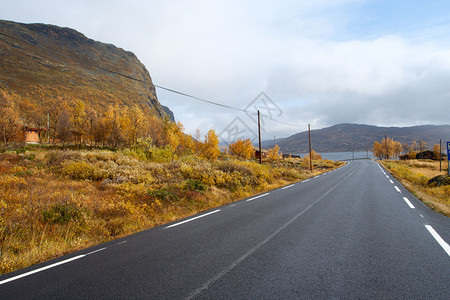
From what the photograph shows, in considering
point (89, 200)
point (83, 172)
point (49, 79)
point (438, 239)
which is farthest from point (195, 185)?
point (49, 79)

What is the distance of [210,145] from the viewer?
176ft

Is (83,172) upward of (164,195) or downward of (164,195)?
upward

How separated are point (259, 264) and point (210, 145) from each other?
50.1 meters

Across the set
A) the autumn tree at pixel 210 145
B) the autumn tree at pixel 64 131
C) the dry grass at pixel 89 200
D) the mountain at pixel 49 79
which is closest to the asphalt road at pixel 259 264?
the dry grass at pixel 89 200

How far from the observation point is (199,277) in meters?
3.40

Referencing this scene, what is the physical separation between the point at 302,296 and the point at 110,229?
5.31m

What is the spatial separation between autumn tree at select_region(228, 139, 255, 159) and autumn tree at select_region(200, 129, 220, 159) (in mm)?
18685

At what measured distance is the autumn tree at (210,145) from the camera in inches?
2079

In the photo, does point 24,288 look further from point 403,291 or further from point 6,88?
point 6,88

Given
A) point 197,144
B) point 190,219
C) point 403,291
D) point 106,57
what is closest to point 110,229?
point 190,219

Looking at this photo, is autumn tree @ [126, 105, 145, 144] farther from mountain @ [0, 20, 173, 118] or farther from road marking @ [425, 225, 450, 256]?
road marking @ [425, 225, 450, 256]

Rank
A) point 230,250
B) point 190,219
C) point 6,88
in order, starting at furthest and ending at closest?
point 6,88
point 190,219
point 230,250

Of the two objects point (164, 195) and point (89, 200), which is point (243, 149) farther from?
point (89, 200)

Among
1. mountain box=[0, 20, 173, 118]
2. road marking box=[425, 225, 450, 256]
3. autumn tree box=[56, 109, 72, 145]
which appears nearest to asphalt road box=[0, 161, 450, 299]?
road marking box=[425, 225, 450, 256]
